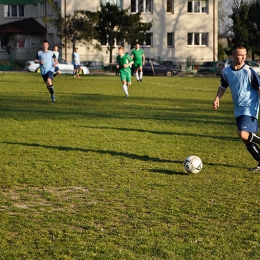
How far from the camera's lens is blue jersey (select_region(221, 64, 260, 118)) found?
9.97 m

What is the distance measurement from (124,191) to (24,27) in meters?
64.7

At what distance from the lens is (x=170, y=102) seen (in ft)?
76.6

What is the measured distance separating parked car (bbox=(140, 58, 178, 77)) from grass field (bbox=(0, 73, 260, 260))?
34.2m

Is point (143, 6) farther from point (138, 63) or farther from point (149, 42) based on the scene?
point (138, 63)

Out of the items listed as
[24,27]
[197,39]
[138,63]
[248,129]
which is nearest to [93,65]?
[24,27]

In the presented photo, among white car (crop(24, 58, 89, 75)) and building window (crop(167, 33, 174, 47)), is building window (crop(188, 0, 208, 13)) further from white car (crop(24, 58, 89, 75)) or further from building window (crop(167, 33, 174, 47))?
white car (crop(24, 58, 89, 75))

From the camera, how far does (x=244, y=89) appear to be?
395 inches

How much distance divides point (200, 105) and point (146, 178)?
1311cm

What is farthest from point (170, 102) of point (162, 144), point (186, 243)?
point (186, 243)

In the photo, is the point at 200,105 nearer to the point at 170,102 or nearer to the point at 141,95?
the point at 170,102

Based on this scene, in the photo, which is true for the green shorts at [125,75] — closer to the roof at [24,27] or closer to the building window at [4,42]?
the roof at [24,27]

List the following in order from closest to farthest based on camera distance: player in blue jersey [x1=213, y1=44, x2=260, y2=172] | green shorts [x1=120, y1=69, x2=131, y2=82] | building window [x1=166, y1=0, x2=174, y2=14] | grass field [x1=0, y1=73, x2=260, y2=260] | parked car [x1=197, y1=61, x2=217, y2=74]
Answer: grass field [x1=0, y1=73, x2=260, y2=260]
player in blue jersey [x1=213, y1=44, x2=260, y2=172]
green shorts [x1=120, y1=69, x2=131, y2=82]
parked car [x1=197, y1=61, x2=217, y2=74]
building window [x1=166, y1=0, x2=174, y2=14]

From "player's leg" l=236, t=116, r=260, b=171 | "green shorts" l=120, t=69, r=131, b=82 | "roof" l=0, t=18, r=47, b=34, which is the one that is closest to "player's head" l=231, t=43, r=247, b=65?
"player's leg" l=236, t=116, r=260, b=171

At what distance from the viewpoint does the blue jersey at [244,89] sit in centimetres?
997
